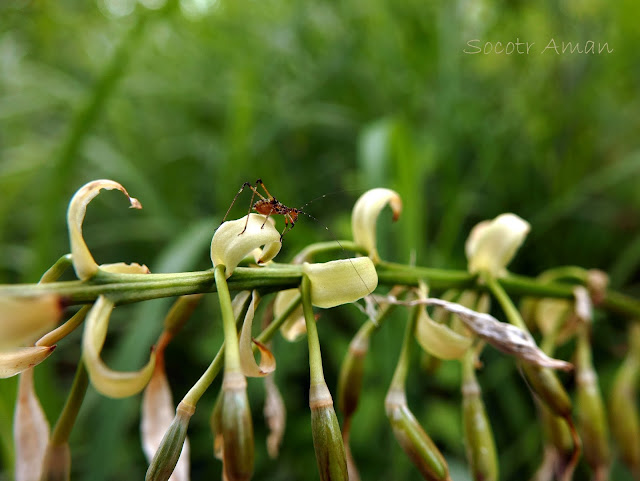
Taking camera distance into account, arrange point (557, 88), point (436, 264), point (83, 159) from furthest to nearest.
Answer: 1. point (83, 159)
2. point (557, 88)
3. point (436, 264)

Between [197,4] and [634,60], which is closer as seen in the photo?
[634,60]

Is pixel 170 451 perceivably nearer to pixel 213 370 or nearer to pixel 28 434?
pixel 213 370

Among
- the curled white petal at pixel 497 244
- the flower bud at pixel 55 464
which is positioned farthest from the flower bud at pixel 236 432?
the curled white petal at pixel 497 244

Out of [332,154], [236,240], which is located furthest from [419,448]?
[332,154]

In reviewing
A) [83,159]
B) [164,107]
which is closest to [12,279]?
[83,159]

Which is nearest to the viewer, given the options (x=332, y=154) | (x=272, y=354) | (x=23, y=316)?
(x=23, y=316)

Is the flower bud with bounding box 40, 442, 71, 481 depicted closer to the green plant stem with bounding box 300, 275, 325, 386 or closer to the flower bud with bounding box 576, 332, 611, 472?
the green plant stem with bounding box 300, 275, 325, 386

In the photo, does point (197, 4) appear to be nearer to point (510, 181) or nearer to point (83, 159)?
point (83, 159)
